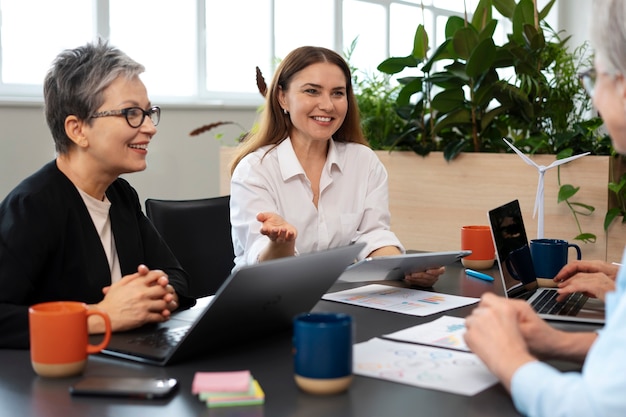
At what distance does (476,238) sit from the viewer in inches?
86.0

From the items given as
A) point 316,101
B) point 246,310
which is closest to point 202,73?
point 316,101

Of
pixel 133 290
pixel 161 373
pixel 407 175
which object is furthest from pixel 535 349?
pixel 407 175

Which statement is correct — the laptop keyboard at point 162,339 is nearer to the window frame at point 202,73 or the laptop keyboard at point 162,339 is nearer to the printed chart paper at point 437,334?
the printed chart paper at point 437,334

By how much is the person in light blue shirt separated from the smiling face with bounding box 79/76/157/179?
38.2 inches

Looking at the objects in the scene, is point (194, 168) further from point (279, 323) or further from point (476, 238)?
point (279, 323)

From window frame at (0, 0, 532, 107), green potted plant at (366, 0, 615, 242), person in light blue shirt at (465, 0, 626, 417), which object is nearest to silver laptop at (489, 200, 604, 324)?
person in light blue shirt at (465, 0, 626, 417)

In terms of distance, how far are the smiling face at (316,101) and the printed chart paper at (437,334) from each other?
112 cm

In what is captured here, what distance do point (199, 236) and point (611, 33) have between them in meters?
1.61

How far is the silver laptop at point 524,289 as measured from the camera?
1590 mm

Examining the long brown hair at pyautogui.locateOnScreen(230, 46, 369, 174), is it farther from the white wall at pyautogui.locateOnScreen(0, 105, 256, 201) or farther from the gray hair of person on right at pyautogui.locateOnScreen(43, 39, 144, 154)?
the white wall at pyautogui.locateOnScreen(0, 105, 256, 201)

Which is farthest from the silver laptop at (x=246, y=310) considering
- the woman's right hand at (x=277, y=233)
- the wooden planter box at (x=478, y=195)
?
the wooden planter box at (x=478, y=195)

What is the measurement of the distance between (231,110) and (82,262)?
425 cm

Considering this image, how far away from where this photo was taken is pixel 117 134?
178cm

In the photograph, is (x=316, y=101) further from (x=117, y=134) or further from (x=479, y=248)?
(x=117, y=134)
